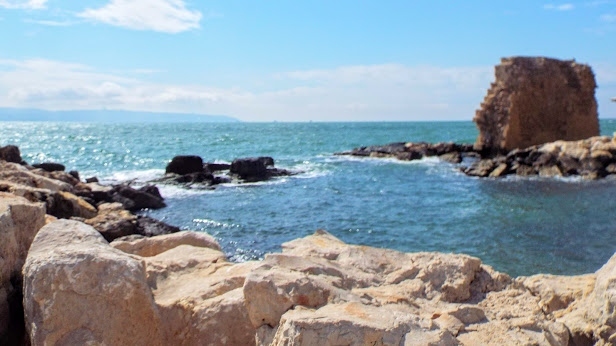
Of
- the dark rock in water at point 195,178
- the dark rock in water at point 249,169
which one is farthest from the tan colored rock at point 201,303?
the dark rock in water at point 249,169

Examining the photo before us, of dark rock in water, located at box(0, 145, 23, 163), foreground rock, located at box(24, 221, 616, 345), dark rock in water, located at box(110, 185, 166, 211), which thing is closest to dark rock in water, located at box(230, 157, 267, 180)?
dark rock in water, located at box(110, 185, 166, 211)

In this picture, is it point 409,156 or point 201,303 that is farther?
point 409,156

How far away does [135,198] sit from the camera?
894 inches

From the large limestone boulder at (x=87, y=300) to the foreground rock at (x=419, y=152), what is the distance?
125ft

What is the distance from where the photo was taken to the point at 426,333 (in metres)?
3.45

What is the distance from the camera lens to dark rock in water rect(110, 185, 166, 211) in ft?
72.8

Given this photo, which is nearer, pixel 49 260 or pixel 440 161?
pixel 49 260

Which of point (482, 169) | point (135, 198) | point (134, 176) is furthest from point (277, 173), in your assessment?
point (135, 198)

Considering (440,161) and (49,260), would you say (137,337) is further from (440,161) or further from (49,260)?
(440,161)

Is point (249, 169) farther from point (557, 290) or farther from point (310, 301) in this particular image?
point (310, 301)

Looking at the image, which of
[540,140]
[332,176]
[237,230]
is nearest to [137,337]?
[237,230]

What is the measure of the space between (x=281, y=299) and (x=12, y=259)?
2.62 meters

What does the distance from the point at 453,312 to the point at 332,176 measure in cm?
2990

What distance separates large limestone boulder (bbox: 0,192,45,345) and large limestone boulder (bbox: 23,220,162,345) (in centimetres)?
46
